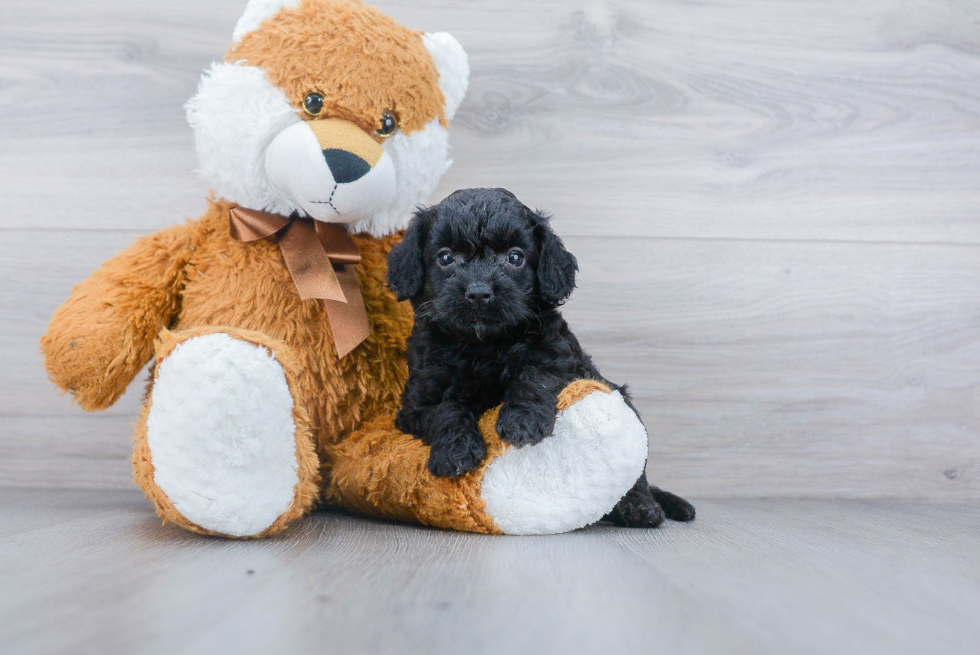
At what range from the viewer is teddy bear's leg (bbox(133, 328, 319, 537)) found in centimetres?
85

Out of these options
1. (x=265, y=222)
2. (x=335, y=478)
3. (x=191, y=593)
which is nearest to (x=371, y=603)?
(x=191, y=593)

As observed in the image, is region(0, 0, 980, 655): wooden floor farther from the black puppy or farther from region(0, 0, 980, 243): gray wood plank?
the black puppy

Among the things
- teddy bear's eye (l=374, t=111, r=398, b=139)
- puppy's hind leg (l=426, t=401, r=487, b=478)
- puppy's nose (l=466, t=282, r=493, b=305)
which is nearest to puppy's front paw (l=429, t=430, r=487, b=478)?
puppy's hind leg (l=426, t=401, r=487, b=478)

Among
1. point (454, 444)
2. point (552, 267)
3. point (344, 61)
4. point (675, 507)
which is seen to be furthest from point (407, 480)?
point (344, 61)

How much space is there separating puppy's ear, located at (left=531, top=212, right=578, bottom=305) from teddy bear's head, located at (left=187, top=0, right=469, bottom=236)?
0.78ft

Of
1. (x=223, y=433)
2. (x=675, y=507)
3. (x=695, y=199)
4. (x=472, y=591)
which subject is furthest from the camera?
(x=695, y=199)

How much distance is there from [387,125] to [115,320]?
480 millimetres

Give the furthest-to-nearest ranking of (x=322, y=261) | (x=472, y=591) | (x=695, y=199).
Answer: (x=695, y=199) → (x=322, y=261) → (x=472, y=591)

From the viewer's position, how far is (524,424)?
0.89 metres

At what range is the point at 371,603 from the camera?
698 mm

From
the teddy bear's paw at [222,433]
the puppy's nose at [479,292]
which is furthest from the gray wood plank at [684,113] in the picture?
the teddy bear's paw at [222,433]

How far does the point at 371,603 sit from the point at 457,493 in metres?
0.27

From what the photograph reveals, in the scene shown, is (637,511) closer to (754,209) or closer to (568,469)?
(568,469)

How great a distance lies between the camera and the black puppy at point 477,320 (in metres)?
0.94
